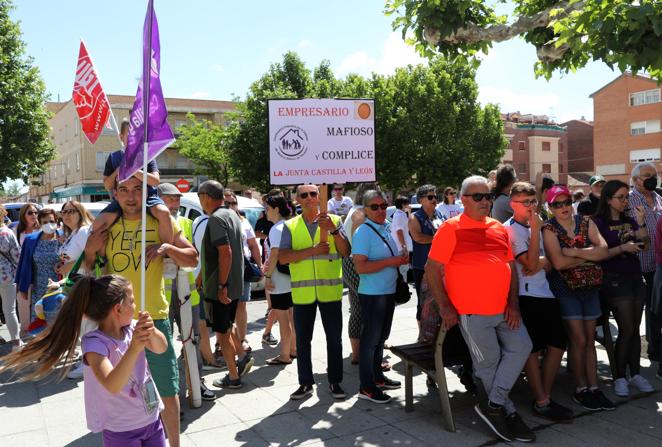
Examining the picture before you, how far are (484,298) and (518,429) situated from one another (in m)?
0.95

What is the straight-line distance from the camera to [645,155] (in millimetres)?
48688

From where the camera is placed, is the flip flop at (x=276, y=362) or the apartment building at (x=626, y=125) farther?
the apartment building at (x=626, y=125)

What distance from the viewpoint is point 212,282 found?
5215 mm

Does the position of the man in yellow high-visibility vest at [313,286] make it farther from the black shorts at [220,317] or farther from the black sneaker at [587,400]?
the black sneaker at [587,400]

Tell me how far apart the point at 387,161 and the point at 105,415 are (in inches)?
1195

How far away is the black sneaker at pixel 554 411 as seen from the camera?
4.39 metres

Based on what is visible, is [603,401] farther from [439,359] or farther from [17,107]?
[17,107]

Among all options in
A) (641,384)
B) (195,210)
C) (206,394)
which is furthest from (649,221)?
(195,210)

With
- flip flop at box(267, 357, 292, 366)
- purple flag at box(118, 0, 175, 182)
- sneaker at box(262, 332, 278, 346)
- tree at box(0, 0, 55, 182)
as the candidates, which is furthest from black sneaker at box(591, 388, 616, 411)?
tree at box(0, 0, 55, 182)

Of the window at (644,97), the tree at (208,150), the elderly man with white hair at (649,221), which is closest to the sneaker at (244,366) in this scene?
the elderly man with white hair at (649,221)

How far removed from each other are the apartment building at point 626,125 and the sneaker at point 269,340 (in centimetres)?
4750

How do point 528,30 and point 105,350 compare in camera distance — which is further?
point 528,30

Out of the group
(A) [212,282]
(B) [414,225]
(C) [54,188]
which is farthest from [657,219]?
(C) [54,188]

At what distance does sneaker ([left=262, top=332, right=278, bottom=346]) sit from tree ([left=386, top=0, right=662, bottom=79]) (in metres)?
4.19
